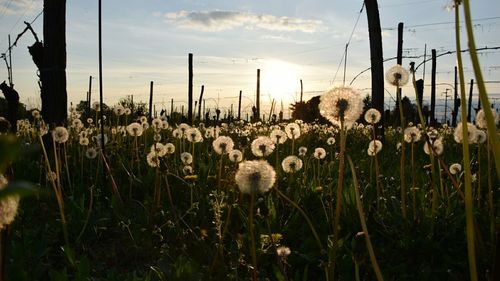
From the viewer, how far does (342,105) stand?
1781 millimetres

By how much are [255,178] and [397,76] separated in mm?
1467

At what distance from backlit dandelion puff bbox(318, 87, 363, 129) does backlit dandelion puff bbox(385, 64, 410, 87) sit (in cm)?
103

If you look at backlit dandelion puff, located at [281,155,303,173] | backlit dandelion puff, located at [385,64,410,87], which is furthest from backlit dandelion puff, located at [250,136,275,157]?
backlit dandelion puff, located at [385,64,410,87]

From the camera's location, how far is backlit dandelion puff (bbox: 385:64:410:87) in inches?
114

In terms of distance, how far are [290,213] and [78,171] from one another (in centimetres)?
270

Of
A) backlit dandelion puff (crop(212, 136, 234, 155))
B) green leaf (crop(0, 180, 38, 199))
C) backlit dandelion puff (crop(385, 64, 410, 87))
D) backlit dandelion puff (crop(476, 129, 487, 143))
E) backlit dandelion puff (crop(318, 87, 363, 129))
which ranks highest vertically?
backlit dandelion puff (crop(385, 64, 410, 87))

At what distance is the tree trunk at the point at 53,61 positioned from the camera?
644 cm

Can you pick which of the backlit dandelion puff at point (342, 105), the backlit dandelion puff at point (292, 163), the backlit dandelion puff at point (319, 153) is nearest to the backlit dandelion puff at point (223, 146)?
the backlit dandelion puff at point (292, 163)

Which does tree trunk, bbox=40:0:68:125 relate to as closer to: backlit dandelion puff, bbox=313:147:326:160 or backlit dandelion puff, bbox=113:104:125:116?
backlit dandelion puff, bbox=113:104:125:116

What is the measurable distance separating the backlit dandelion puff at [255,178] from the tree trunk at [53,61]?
5.23 m

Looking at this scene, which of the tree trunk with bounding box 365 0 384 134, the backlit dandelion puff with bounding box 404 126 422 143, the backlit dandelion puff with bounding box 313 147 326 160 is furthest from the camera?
the tree trunk with bounding box 365 0 384 134

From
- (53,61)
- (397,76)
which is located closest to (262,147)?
(397,76)

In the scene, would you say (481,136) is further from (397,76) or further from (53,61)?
(53,61)

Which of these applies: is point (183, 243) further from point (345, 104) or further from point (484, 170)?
point (484, 170)
